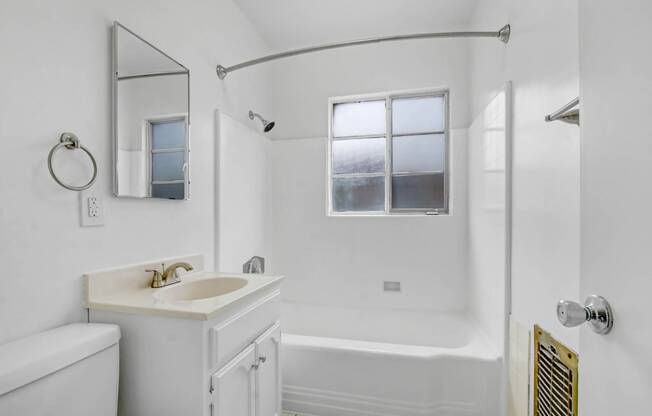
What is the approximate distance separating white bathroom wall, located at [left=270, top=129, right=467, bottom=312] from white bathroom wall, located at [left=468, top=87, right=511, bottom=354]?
0.13 meters

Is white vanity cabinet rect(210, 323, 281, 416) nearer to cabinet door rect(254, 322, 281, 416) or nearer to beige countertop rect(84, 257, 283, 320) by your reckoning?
cabinet door rect(254, 322, 281, 416)

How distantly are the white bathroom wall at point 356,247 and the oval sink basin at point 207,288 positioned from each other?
3.95ft

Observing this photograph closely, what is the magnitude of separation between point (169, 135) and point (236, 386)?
1231 mm

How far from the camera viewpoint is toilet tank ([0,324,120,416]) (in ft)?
2.59

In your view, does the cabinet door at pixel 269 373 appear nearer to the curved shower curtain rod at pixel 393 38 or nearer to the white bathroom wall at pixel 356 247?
the white bathroom wall at pixel 356 247

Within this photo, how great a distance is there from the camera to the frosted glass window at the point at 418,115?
2.66m

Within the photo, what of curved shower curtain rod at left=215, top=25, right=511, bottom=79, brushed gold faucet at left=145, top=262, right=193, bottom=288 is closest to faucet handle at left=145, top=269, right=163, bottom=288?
→ brushed gold faucet at left=145, top=262, right=193, bottom=288

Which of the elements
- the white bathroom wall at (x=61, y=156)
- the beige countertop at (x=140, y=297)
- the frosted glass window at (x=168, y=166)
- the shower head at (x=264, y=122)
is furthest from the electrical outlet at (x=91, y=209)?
the shower head at (x=264, y=122)

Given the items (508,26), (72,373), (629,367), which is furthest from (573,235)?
(72,373)

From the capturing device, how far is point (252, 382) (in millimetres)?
1346

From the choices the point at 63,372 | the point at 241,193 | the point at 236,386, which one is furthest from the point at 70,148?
the point at 241,193

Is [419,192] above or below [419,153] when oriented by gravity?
below

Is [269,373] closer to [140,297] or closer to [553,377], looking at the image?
[140,297]

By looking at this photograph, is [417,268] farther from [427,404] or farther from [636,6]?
[636,6]
